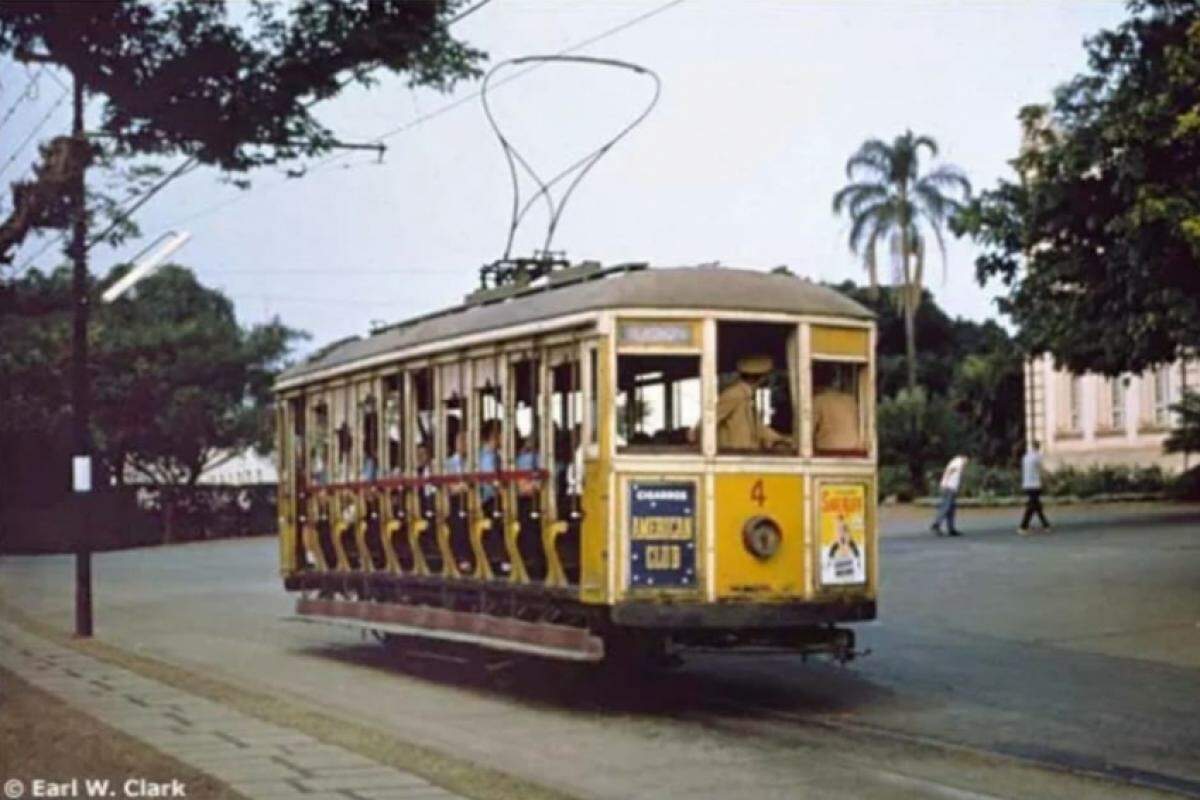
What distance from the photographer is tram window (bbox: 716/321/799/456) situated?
15.6 m

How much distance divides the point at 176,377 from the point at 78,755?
137 feet

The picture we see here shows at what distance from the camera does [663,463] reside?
15.3 metres

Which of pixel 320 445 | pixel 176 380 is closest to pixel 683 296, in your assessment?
pixel 320 445

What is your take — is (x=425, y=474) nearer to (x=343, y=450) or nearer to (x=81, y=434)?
(x=343, y=450)

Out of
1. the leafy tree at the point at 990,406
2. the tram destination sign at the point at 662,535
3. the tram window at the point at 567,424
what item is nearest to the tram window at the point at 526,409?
the tram window at the point at 567,424

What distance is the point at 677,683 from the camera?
58.5 feet

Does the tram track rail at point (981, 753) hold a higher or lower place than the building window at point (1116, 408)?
lower

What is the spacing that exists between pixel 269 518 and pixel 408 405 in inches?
1517

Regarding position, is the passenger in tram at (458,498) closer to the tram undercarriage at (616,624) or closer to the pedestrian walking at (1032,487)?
the tram undercarriage at (616,624)

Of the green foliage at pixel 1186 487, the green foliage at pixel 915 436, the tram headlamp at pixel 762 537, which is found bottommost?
the tram headlamp at pixel 762 537

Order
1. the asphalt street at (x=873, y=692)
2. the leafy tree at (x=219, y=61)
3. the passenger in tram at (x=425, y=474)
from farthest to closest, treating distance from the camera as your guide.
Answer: the passenger in tram at (x=425, y=474), the asphalt street at (x=873, y=692), the leafy tree at (x=219, y=61)

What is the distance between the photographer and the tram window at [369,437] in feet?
64.3

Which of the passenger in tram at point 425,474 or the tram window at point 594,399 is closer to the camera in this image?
the tram window at point 594,399

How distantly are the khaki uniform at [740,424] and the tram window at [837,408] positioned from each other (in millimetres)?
323
